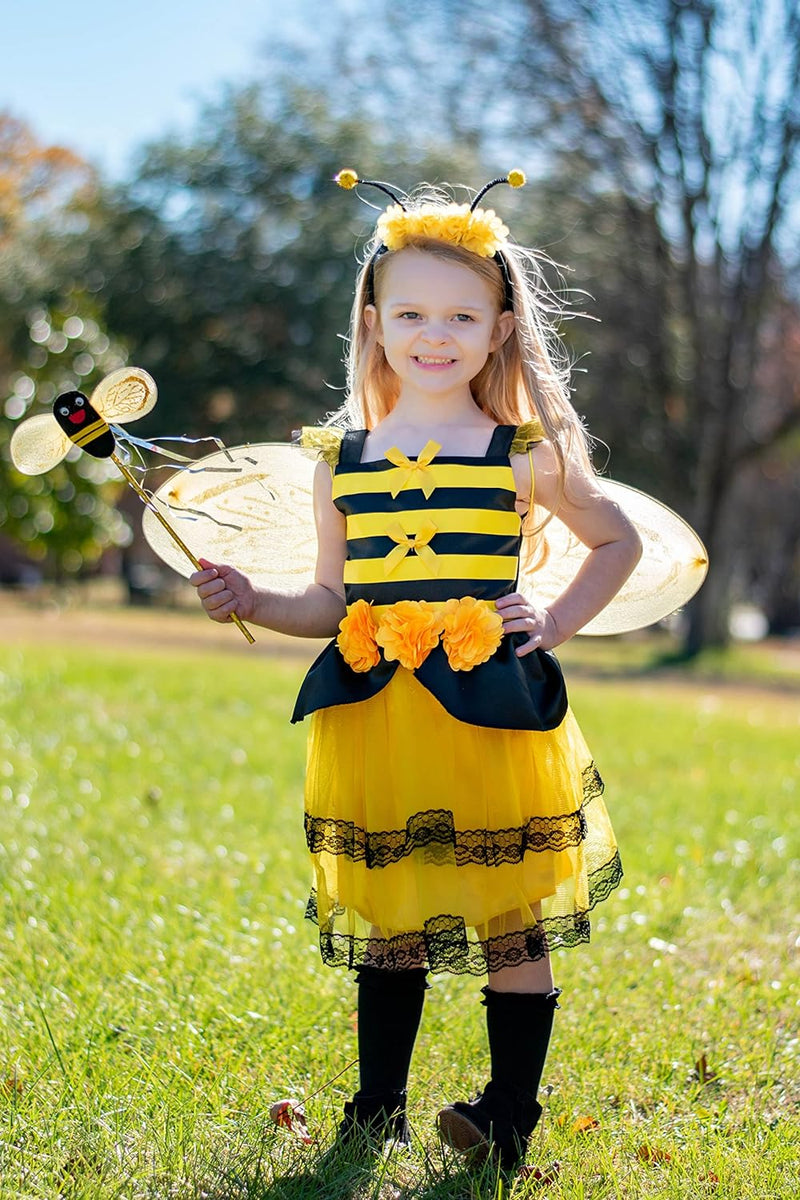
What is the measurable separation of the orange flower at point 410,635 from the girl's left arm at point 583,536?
235mm

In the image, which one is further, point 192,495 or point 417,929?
point 192,495

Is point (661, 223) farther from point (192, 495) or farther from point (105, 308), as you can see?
point (192, 495)

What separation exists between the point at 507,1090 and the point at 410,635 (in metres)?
0.89

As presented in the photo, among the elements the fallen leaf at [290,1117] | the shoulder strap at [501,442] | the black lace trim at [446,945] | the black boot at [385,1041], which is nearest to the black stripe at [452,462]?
the shoulder strap at [501,442]

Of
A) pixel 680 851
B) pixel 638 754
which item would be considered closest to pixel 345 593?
pixel 680 851

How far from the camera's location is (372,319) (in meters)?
2.78

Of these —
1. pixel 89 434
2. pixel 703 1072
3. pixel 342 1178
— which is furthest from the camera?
pixel 703 1072

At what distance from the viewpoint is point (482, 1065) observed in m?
2.89

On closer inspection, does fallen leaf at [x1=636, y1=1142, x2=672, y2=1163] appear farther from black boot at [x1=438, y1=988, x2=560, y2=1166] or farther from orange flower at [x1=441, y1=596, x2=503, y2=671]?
orange flower at [x1=441, y1=596, x2=503, y2=671]

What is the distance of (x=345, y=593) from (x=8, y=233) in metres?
25.8

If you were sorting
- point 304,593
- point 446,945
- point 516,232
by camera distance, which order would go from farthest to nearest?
point 516,232 < point 304,593 < point 446,945

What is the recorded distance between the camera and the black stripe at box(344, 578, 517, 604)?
2.47 metres

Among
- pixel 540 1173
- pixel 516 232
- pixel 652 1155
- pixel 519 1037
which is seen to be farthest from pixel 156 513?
pixel 516 232

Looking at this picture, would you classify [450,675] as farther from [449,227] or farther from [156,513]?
[449,227]
